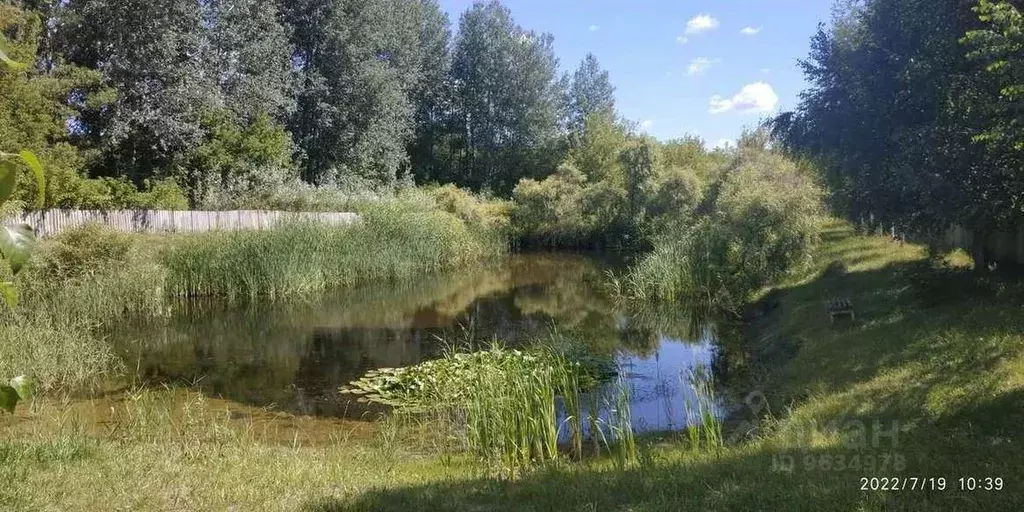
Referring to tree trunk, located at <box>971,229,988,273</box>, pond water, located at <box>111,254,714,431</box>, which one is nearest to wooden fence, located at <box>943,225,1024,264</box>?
tree trunk, located at <box>971,229,988,273</box>

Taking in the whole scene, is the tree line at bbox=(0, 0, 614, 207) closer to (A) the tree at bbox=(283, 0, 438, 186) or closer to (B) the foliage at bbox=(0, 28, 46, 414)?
(A) the tree at bbox=(283, 0, 438, 186)

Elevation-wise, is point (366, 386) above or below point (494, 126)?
below

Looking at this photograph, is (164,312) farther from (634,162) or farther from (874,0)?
(634,162)

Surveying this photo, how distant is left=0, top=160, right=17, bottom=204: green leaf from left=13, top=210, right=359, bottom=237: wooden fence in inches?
742

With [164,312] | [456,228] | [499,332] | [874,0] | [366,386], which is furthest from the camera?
[456,228]

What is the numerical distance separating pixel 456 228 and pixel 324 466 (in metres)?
22.5

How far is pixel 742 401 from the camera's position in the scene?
8.72m

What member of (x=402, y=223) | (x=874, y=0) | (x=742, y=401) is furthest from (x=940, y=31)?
(x=402, y=223)

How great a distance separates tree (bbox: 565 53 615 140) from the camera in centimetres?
5072

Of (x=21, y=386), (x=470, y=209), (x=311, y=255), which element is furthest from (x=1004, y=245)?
(x=470, y=209)

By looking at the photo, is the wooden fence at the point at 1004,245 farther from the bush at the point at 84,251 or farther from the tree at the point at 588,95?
the tree at the point at 588,95

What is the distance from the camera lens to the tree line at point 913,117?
935cm

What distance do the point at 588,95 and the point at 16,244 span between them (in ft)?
172

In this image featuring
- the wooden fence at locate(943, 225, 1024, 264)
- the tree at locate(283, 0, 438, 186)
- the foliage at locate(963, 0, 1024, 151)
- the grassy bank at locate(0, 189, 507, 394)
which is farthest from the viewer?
A: the tree at locate(283, 0, 438, 186)
